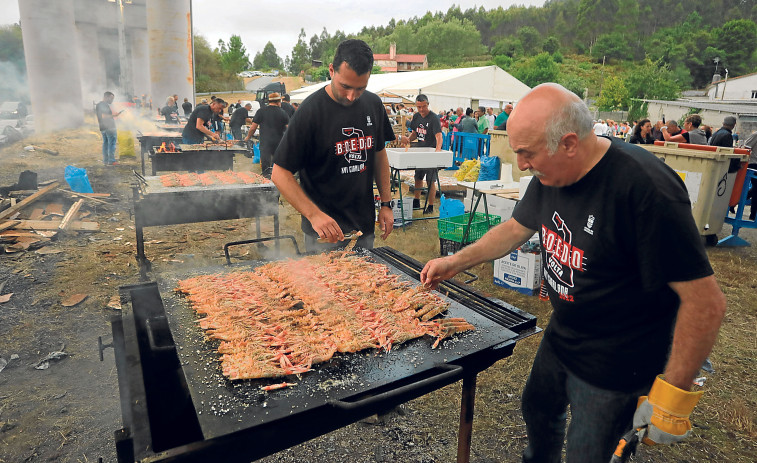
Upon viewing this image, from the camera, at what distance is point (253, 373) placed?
5.84ft

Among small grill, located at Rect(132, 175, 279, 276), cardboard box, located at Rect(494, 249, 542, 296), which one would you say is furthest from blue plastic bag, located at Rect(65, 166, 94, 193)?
cardboard box, located at Rect(494, 249, 542, 296)

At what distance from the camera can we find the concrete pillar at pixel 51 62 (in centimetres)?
2188

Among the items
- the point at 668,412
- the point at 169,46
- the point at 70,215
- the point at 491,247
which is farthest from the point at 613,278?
the point at 169,46

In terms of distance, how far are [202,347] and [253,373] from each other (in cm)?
38

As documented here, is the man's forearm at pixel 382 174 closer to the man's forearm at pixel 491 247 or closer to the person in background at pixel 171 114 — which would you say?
the man's forearm at pixel 491 247

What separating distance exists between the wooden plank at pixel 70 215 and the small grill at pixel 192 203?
3369mm

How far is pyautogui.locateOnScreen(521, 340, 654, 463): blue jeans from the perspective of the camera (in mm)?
1971

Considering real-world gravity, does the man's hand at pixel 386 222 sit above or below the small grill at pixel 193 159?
above

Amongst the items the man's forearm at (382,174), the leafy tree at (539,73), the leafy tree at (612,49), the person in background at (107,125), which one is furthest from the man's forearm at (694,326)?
the leafy tree at (612,49)

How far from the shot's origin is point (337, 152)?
3.48 m

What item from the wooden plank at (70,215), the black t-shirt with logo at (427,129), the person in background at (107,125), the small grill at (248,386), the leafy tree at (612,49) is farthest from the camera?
the leafy tree at (612,49)

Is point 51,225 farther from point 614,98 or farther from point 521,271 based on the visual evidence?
point 614,98

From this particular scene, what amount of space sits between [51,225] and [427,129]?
819cm

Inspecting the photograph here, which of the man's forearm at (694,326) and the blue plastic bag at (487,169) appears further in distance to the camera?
the blue plastic bag at (487,169)
